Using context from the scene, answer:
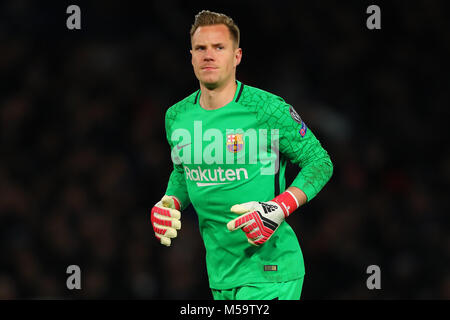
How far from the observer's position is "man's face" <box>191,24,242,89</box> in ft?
12.2

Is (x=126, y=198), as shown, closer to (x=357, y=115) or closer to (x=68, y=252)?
(x=68, y=252)

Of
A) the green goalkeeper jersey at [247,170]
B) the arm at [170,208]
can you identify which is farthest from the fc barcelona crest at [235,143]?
the arm at [170,208]

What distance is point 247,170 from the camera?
3.74m

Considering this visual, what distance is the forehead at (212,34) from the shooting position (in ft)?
12.3

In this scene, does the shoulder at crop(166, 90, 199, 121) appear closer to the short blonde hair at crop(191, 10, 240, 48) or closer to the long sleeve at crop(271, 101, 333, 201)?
the short blonde hair at crop(191, 10, 240, 48)

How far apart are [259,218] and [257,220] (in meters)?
0.01

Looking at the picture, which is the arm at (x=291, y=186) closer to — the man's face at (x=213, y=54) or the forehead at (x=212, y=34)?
the man's face at (x=213, y=54)

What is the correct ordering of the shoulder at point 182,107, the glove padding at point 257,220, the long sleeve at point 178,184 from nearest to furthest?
the glove padding at point 257,220, the shoulder at point 182,107, the long sleeve at point 178,184

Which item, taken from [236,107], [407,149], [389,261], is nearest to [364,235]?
[389,261]

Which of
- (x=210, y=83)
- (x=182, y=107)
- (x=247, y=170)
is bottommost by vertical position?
(x=247, y=170)

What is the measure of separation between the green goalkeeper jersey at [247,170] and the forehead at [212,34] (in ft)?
1.00

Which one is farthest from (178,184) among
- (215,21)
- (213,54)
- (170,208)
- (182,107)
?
(215,21)

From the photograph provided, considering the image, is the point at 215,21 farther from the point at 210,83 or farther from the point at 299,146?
the point at 299,146

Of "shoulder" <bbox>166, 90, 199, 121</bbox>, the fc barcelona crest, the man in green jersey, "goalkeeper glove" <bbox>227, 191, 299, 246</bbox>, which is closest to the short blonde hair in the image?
the man in green jersey
